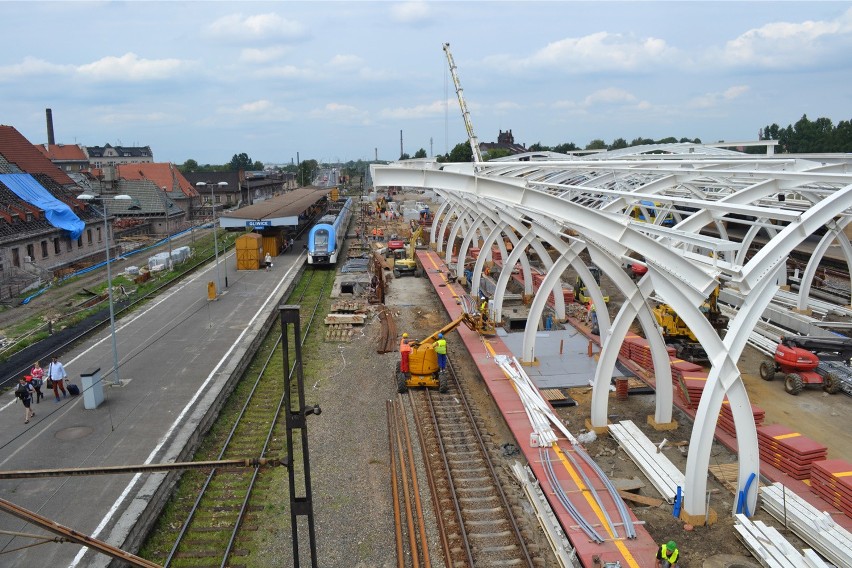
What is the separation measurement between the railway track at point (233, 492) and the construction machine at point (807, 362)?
14165 mm

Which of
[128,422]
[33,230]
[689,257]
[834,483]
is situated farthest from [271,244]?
[834,483]

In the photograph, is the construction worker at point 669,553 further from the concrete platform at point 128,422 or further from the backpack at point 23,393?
the backpack at point 23,393

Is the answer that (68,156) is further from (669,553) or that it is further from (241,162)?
(669,553)

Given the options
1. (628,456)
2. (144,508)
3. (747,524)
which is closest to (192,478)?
(144,508)

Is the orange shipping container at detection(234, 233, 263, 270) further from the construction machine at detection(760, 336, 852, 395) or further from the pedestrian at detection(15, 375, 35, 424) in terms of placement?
the construction machine at detection(760, 336, 852, 395)

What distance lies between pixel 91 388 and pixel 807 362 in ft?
64.8

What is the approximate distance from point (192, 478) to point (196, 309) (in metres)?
14.4

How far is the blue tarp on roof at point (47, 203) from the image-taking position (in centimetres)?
3597

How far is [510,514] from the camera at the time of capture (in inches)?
446

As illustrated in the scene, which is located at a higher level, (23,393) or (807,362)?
(23,393)

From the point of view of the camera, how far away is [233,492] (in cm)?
1255

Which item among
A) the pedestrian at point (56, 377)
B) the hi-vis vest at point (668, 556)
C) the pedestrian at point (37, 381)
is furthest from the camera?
the pedestrian at point (56, 377)

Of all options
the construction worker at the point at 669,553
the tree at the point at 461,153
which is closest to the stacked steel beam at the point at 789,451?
the construction worker at the point at 669,553

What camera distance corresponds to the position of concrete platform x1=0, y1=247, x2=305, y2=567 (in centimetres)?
1084
